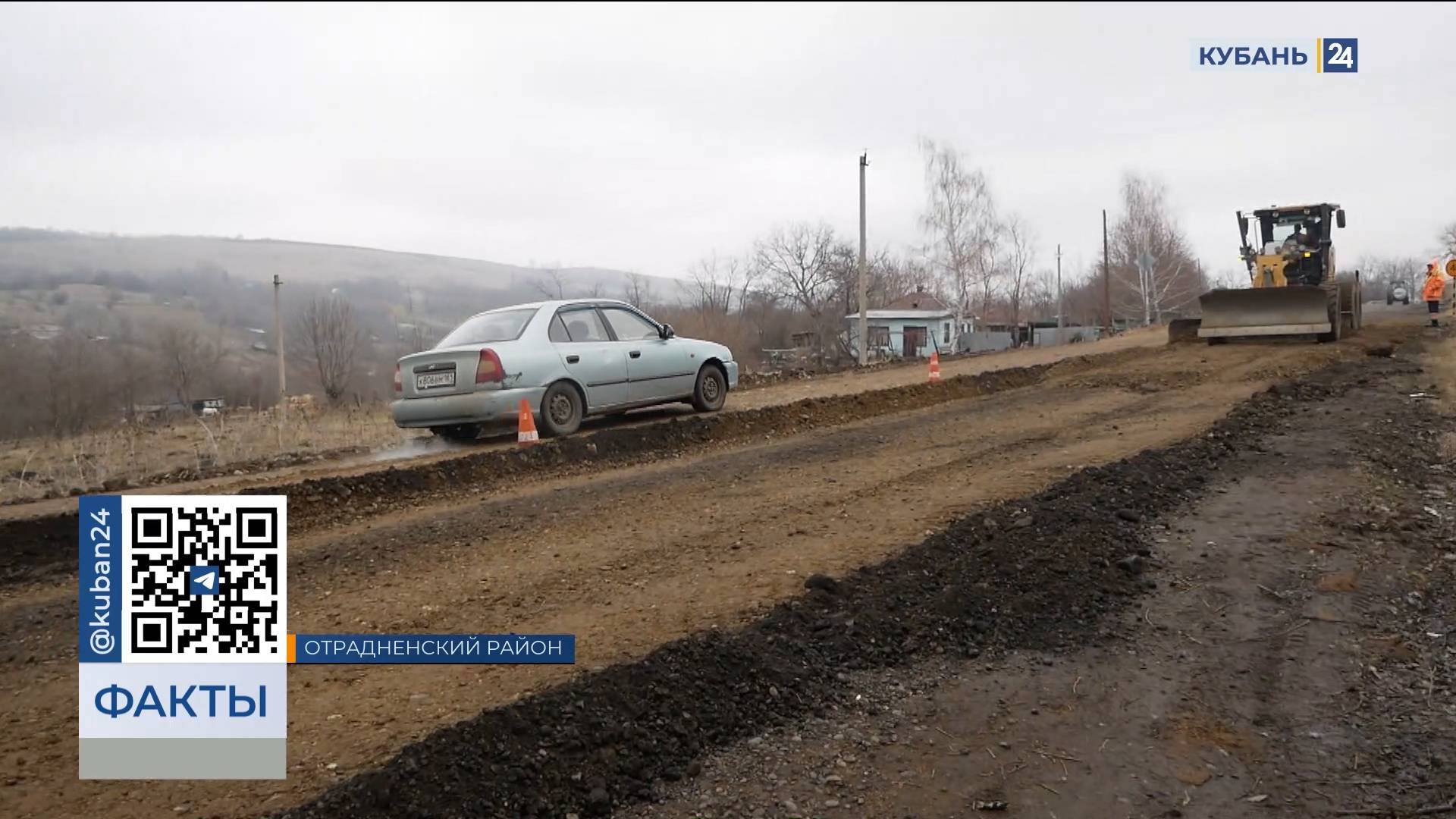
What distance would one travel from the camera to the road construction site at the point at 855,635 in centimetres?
320

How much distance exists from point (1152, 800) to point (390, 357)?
2047 cm

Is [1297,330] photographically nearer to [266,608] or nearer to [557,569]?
[557,569]

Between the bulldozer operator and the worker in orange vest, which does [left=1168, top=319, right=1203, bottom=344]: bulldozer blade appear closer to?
the bulldozer operator

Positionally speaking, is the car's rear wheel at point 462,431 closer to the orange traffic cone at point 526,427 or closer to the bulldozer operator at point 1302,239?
the orange traffic cone at point 526,427

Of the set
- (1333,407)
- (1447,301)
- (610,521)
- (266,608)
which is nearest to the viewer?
(266,608)

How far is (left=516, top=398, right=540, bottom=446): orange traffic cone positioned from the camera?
31.6ft

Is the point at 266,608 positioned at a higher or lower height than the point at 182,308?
lower

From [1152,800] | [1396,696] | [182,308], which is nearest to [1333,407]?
[1396,696]

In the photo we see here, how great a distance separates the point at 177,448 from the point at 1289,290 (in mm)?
19697

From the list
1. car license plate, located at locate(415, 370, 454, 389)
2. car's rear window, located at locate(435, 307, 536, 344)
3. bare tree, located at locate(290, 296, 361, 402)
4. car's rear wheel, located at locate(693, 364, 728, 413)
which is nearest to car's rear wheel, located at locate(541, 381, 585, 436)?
car's rear window, located at locate(435, 307, 536, 344)

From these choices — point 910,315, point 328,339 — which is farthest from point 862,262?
point 910,315

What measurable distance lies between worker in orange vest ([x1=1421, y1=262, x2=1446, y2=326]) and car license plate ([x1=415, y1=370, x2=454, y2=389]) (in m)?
28.2

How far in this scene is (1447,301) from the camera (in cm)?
3222
